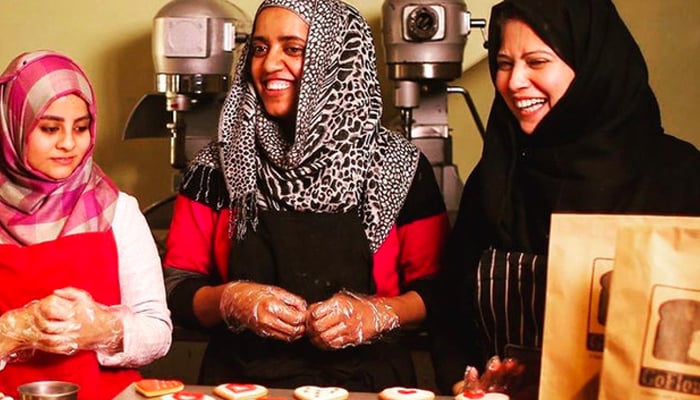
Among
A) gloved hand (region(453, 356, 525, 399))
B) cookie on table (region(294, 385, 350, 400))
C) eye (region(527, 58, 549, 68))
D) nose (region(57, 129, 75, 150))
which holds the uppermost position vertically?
eye (region(527, 58, 549, 68))

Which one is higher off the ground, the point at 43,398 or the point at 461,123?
the point at 461,123

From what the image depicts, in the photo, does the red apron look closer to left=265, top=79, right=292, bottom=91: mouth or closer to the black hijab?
left=265, top=79, right=292, bottom=91: mouth

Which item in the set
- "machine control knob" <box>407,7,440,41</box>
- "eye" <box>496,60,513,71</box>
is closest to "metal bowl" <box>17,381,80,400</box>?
"eye" <box>496,60,513,71</box>

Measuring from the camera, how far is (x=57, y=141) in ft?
5.74

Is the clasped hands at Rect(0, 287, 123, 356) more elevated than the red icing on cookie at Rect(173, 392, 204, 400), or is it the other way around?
the clasped hands at Rect(0, 287, 123, 356)

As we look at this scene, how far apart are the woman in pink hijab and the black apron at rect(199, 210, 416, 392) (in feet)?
0.71

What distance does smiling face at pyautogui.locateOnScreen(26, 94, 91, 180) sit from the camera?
5.72 ft

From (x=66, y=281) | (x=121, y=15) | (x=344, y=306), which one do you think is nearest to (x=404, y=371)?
(x=344, y=306)

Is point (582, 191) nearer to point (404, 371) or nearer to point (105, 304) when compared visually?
→ point (404, 371)

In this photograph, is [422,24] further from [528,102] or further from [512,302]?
[512,302]

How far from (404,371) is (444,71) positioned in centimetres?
72

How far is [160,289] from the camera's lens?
183 centimetres

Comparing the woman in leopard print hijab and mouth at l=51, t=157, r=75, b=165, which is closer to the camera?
mouth at l=51, t=157, r=75, b=165

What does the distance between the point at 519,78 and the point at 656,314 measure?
A: 0.68 metres
